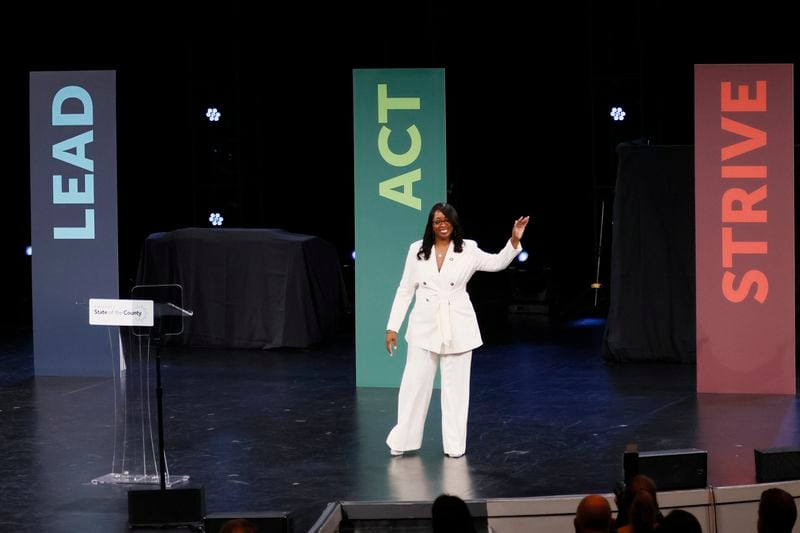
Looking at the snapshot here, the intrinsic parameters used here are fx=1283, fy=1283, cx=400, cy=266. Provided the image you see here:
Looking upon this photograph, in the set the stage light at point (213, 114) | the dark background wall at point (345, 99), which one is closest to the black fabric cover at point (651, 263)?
the dark background wall at point (345, 99)

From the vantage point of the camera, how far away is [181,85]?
15.4 metres

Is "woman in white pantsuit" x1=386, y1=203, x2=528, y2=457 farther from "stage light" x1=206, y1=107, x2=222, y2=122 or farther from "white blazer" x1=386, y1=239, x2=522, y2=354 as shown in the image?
"stage light" x1=206, y1=107, x2=222, y2=122

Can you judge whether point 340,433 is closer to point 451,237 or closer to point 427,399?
point 427,399

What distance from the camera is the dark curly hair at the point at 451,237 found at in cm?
716

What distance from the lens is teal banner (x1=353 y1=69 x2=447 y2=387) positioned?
926 centimetres

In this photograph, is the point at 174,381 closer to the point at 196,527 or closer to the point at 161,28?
the point at 196,527

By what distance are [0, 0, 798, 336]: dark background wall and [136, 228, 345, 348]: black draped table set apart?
→ 9.30 ft

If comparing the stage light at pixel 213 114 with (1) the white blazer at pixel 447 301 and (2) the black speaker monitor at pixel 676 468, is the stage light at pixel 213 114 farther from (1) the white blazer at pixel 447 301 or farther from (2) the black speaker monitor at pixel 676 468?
(2) the black speaker monitor at pixel 676 468

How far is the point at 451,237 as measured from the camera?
7266 millimetres

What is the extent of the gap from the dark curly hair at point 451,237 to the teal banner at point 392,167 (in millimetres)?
1967

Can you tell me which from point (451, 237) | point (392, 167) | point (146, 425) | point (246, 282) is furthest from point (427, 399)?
point (246, 282)

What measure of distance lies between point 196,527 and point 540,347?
5.90 m

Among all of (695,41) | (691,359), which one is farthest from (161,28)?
(691,359)

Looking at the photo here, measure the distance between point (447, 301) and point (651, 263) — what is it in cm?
361
